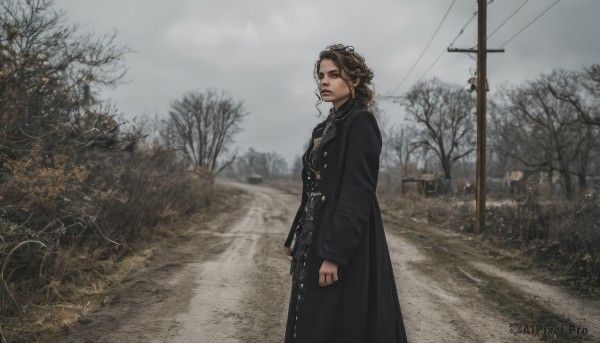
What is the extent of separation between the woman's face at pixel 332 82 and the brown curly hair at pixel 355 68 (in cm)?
2

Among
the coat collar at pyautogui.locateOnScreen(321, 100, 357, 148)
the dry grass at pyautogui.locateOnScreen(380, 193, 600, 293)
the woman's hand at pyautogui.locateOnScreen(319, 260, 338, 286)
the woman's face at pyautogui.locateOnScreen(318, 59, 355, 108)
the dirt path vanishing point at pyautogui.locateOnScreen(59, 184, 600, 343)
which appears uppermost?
the woman's face at pyautogui.locateOnScreen(318, 59, 355, 108)

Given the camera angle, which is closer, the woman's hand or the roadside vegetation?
the woman's hand

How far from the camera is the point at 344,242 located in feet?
5.85

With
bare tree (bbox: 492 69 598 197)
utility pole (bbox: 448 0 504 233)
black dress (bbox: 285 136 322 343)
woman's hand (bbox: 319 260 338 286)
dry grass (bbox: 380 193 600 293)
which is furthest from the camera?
bare tree (bbox: 492 69 598 197)

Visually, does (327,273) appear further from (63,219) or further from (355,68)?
(63,219)

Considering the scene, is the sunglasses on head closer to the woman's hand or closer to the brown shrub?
the woman's hand

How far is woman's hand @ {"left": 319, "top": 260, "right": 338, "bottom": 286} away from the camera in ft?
5.90

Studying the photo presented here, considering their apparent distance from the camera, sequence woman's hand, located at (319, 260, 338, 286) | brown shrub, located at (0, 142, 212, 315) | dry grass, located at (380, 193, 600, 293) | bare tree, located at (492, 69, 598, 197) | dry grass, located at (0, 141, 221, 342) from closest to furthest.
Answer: woman's hand, located at (319, 260, 338, 286)
dry grass, located at (0, 141, 221, 342)
brown shrub, located at (0, 142, 212, 315)
dry grass, located at (380, 193, 600, 293)
bare tree, located at (492, 69, 598, 197)

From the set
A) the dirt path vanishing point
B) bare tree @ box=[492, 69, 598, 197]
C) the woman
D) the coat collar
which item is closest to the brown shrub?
the dirt path vanishing point

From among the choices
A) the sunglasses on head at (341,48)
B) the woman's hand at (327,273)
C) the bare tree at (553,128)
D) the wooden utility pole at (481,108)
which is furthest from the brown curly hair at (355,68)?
the bare tree at (553,128)

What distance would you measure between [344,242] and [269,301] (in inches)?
133

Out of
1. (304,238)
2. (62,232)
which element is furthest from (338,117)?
(62,232)

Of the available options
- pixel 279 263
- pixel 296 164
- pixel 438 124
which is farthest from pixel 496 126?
pixel 296 164

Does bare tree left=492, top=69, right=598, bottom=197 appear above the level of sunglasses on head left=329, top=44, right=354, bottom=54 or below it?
above
